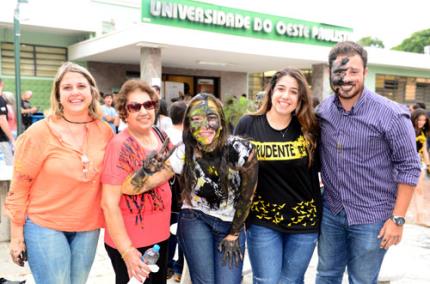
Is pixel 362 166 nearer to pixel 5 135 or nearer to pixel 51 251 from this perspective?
pixel 51 251

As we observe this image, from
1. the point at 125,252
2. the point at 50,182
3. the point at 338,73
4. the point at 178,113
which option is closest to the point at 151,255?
the point at 125,252

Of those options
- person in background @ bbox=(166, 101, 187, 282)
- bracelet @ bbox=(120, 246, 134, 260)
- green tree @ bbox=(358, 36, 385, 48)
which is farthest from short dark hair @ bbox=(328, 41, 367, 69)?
green tree @ bbox=(358, 36, 385, 48)

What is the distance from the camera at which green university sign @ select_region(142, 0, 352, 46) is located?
12211mm

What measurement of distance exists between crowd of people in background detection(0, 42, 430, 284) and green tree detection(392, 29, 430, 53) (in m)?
60.1

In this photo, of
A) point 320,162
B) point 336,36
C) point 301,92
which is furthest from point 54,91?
point 336,36

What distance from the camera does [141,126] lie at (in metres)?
2.43

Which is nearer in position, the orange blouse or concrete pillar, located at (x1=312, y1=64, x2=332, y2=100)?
the orange blouse

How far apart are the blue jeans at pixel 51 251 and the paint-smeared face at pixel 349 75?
1916 millimetres

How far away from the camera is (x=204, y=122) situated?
2.46 metres

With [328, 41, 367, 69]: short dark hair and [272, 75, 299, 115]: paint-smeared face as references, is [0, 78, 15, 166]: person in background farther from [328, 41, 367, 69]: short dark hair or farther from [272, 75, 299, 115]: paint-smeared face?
[328, 41, 367, 69]: short dark hair

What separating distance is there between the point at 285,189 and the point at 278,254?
0.44 metres

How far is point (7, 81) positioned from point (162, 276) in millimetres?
13976

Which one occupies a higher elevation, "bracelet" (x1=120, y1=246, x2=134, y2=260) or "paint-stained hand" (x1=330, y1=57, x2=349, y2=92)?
"paint-stained hand" (x1=330, y1=57, x2=349, y2=92)

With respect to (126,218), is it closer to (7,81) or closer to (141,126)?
(141,126)
